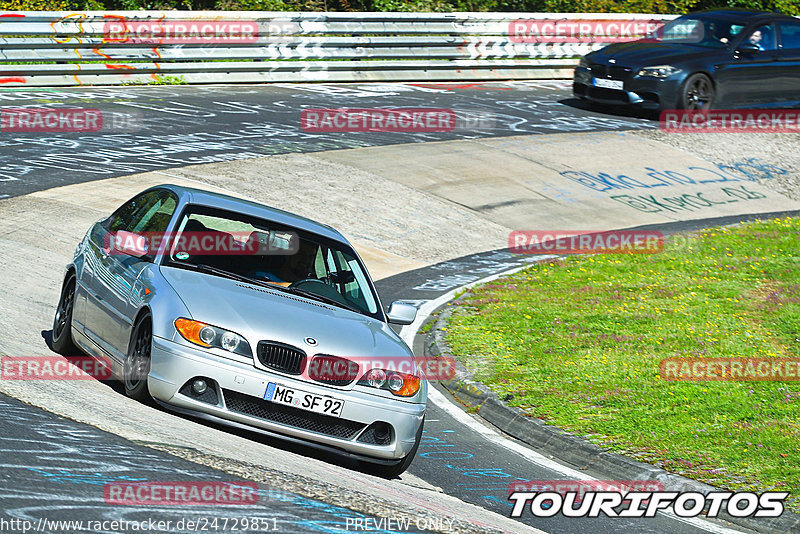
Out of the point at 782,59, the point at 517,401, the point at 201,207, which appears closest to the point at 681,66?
the point at 782,59

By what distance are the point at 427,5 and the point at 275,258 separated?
73.2 ft

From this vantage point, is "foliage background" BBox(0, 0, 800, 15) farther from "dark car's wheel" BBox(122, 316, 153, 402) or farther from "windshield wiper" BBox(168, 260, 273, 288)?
"dark car's wheel" BBox(122, 316, 153, 402)

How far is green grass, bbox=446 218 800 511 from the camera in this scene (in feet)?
25.5

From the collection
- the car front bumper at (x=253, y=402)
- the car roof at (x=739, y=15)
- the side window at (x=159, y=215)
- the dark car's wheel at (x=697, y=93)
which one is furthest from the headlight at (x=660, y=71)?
the car front bumper at (x=253, y=402)

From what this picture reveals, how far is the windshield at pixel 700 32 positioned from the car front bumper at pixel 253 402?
17.5 metres

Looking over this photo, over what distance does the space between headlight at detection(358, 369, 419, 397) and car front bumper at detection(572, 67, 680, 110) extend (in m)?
15.5

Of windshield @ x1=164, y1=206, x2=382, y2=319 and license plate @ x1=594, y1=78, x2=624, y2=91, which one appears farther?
license plate @ x1=594, y1=78, x2=624, y2=91

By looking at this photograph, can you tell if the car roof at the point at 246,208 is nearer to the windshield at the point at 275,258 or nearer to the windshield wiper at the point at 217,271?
the windshield at the point at 275,258

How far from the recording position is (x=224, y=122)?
1883 cm

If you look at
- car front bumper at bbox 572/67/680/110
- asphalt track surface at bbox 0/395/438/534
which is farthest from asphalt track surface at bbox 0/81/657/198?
asphalt track surface at bbox 0/395/438/534

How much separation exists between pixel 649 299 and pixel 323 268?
5.53 meters

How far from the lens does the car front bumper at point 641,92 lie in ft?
68.8

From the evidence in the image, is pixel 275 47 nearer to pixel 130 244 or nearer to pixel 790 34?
pixel 790 34

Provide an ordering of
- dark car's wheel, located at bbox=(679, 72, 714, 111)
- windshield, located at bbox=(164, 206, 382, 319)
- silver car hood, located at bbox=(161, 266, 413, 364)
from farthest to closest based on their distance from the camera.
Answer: dark car's wheel, located at bbox=(679, 72, 714, 111), windshield, located at bbox=(164, 206, 382, 319), silver car hood, located at bbox=(161, 266, 413, 364)
